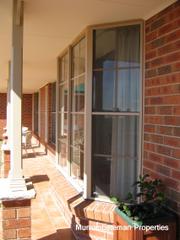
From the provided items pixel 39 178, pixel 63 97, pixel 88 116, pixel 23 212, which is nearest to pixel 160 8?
pixel 88 116

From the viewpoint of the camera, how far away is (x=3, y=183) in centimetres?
311

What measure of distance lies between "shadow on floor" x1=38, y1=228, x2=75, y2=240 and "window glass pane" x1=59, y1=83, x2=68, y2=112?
214 cm

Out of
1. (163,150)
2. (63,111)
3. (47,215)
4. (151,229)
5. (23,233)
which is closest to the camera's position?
(151,229)

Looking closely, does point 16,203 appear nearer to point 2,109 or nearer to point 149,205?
point 149,205

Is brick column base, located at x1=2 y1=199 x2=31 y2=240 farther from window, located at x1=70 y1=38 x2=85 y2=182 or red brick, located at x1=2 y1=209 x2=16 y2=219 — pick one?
window, located at x1=70 y1=38 x2=85 y2=182

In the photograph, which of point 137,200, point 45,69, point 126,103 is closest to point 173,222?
point 137,200

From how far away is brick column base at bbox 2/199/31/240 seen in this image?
2.79m

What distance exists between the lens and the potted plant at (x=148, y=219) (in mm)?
2611

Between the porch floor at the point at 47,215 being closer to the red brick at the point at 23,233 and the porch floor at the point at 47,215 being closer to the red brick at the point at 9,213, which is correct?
the red brick at the point at 23,233

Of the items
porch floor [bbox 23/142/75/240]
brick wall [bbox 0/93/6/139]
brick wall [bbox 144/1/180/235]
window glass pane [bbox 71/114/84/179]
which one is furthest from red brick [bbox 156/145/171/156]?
brick wall [bbox 0/93/6/139]

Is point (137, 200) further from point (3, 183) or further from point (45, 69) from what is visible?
point (45, 69)

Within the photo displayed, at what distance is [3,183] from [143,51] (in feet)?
6.62

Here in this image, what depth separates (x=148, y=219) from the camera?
266cm

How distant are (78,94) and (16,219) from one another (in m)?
2.11
